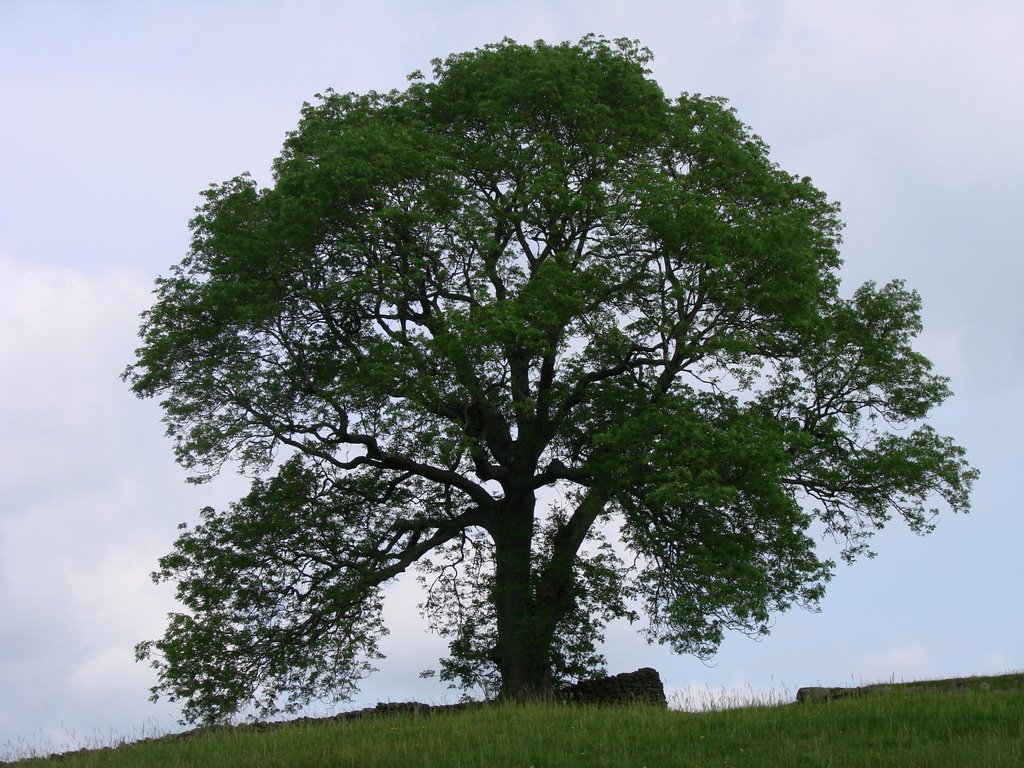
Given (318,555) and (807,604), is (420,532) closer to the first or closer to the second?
(318,555)

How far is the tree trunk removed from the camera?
82.6 ft

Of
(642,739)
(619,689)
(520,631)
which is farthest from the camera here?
(619,689)

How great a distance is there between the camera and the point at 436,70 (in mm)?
28984

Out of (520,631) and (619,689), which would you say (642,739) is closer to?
(520,631)

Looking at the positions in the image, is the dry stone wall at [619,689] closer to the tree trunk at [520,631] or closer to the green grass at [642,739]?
the tree trunk at [520,631]

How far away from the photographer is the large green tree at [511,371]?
23.8m

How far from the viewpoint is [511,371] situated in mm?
26266

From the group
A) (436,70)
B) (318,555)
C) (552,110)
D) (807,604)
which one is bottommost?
(807,604)

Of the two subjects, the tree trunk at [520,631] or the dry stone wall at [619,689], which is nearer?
the tree trunk at [520,631]

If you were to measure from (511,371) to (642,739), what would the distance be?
1108 cm

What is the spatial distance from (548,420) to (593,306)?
3.19 metres

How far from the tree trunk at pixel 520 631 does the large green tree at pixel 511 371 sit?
0.24ft

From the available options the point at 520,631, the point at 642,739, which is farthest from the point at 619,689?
the point at 642,739

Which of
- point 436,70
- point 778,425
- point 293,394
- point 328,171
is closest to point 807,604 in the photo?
point 778,425
